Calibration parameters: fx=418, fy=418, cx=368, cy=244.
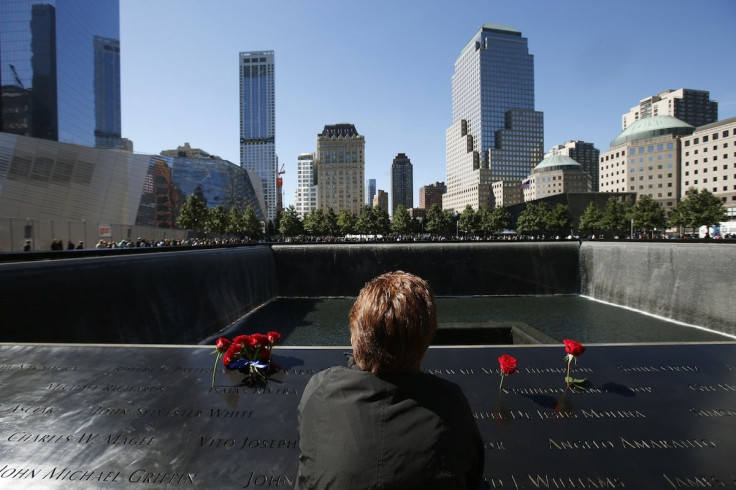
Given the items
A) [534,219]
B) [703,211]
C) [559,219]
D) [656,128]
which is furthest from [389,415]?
[656,128]

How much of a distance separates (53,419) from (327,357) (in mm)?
2327

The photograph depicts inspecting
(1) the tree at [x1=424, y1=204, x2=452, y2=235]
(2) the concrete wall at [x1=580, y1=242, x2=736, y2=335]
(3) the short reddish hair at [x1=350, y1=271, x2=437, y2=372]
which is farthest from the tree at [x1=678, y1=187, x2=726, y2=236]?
(3) the short reddish hair at [x1=350, y1=271, x2=437, y2=372]

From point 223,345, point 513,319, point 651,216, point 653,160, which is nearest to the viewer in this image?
point 223,345

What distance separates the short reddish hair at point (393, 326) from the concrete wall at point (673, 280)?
64.3ft

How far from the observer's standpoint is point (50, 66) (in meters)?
111

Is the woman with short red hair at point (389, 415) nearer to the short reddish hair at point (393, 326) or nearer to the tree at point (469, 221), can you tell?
the short reddish hair at point (393, 326)

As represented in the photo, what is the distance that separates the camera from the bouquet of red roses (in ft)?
12.7

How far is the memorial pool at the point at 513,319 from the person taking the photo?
16.4 metres

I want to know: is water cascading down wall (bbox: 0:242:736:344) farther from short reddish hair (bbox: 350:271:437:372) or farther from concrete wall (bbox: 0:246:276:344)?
short reddish hair (bbox: 350:271:437:372)

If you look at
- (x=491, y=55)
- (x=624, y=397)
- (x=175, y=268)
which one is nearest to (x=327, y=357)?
(x=624, y=397)

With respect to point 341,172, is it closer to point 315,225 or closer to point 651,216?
point 315,225

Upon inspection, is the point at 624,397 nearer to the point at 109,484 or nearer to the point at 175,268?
the point at 109,484

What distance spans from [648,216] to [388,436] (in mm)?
76214

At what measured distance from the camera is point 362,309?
1.67 metres
